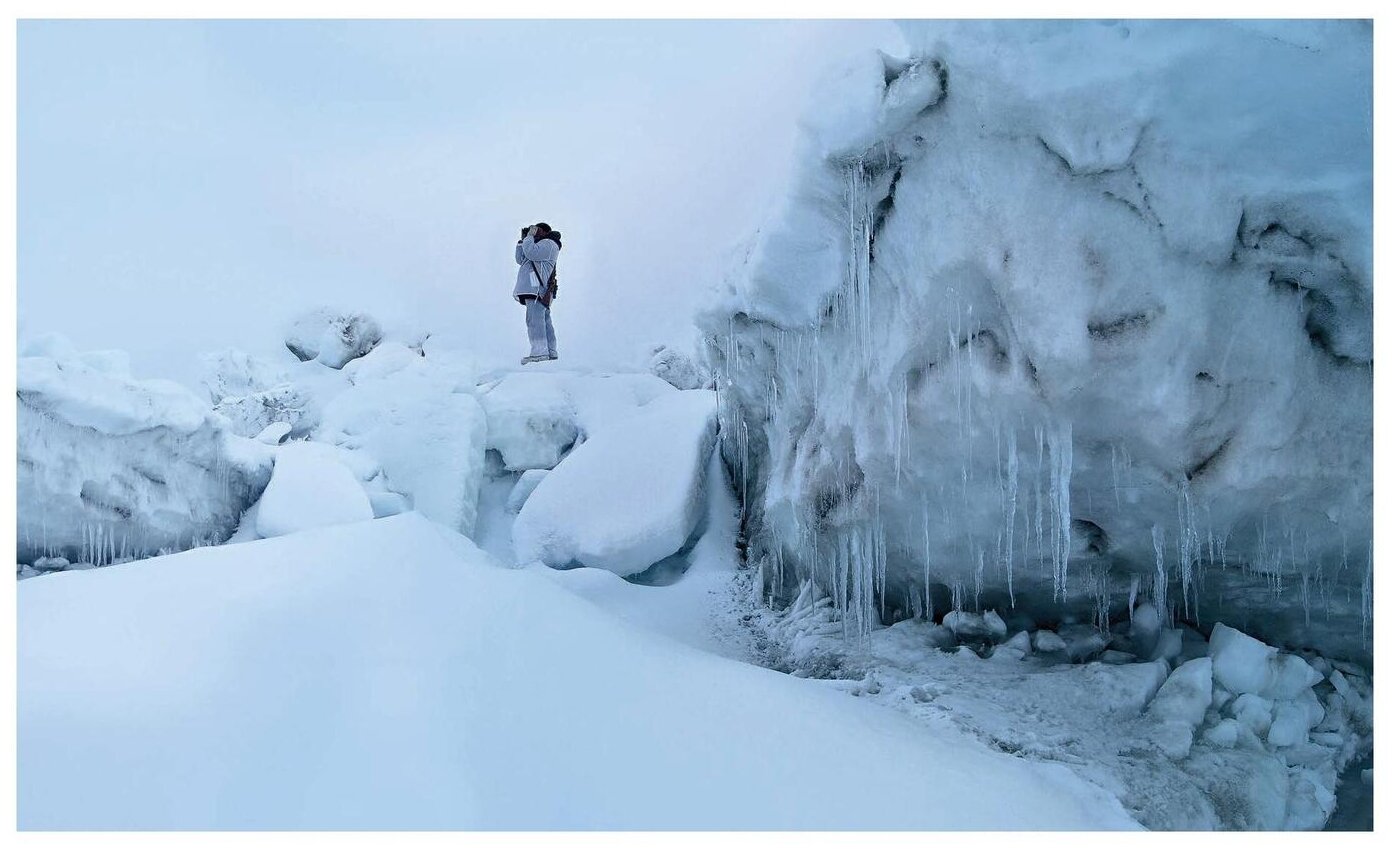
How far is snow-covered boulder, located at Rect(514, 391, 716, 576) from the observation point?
271 inches

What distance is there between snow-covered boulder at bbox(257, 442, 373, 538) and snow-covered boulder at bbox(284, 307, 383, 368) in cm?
696

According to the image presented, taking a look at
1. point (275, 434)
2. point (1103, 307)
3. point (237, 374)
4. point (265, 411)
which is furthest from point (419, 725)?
point (237, 374)

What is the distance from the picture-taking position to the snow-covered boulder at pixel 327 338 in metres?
13.8

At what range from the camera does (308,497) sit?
6832 mm

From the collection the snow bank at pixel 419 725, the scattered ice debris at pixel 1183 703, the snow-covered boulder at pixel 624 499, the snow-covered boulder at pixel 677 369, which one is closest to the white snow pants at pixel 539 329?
the snow-covered boulder at pixel 624 499

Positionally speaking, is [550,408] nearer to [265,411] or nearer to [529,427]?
[529,427]

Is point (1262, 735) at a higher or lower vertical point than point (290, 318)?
lower

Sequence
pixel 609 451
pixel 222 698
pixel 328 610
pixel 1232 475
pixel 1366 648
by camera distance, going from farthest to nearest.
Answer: pixel 609 451 → pixel 1366 648 → pixel 1232 475 → pixel 328 610 → pixel 222 698

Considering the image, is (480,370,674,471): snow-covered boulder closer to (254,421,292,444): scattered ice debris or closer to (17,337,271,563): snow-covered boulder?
(254,421,292,444): scattered ice debris

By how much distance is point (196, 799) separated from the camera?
211 centimetres

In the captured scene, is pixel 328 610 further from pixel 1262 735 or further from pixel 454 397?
pixel 454 397

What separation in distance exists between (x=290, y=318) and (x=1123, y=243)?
14.0 meters

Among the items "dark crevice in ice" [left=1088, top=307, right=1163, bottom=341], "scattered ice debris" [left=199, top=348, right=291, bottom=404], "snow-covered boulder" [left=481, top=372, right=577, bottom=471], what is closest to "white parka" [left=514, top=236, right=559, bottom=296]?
"snow-covered boulder" [left=481, top=372, right=577, bottom=471]

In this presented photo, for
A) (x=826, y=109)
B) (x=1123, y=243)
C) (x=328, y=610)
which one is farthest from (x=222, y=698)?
(x=1123, y=243)
